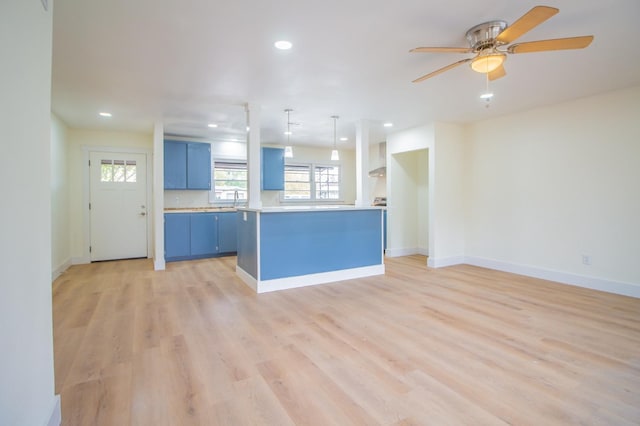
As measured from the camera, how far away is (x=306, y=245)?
14.4 ft

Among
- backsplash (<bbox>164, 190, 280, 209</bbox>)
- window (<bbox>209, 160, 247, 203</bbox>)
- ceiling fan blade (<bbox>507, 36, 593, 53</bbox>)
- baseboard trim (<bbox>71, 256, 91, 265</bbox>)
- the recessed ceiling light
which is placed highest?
the recessed ceiling light

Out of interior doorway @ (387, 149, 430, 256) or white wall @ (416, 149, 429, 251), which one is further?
white wall @ (416, 149, 429, 251)

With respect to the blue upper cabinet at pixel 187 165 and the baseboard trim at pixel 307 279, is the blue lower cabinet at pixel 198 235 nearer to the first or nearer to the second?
the blue upper cabinet at pixel 187 165

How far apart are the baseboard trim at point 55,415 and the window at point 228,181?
18.0ft

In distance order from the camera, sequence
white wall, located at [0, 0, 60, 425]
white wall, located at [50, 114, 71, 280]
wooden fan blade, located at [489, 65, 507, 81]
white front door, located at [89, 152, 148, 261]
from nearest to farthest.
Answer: white wall, located at [0, 0, 60, 425]
wooden fan blade, located at [489, 65, 507, 81]
white wall, located at [50, 114, 71, 280]
white front door, located at [89, 152, 148, 261]

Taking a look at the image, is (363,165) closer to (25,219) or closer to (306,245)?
(306,245)

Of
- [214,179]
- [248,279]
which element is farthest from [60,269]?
[248,279]

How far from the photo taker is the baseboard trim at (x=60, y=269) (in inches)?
183

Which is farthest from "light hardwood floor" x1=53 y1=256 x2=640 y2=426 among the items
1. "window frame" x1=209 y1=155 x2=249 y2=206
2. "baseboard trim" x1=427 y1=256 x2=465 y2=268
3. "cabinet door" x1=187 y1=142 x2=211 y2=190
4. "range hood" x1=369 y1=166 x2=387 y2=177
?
"range hood" x1=369 y1=166 x2=387 y2=177

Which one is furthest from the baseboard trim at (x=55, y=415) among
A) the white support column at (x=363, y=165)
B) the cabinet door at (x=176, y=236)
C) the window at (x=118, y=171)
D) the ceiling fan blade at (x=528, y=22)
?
the window at (x=118, y=171)

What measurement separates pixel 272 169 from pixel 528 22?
5.73 metres

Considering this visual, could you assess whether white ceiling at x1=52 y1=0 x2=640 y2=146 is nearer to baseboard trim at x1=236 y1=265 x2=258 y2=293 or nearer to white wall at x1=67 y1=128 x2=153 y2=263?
white wall at x1=67 y1=128 x2=153 y2=263

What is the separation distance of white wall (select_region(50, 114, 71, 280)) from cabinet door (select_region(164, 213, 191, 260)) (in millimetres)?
1566

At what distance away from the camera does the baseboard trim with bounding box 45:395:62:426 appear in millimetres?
1571
